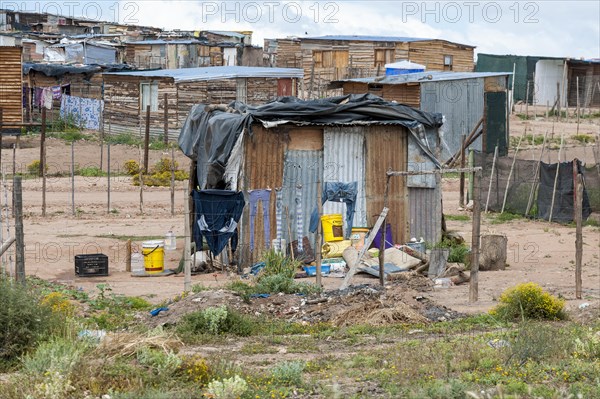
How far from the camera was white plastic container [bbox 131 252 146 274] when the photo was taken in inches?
669

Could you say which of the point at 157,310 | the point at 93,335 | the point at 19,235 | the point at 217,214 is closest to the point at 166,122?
the point at 217,214

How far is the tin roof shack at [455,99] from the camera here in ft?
109

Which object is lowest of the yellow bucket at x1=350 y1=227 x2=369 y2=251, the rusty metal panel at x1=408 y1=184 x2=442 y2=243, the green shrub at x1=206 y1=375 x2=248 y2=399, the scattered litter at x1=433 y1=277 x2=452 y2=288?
the scattered litter at x1=433 y1=277 x2=452 y2=288

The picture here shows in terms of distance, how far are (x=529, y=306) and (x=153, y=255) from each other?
6798mm

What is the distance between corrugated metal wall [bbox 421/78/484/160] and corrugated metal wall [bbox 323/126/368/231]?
14911 mm

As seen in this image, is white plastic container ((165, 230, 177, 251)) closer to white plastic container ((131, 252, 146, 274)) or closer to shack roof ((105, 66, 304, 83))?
white plastic container ((131, 252, 146, 274))

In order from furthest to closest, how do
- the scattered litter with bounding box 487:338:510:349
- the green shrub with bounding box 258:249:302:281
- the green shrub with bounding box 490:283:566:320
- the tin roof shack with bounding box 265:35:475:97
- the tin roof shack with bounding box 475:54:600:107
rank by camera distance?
the tin roof shack with bounding box 475:54:600:107, the tin roof shack with bounding box 265:35:475:97, the green shrub with bounding box 258:249:302:281, the green shrub with bounding box 490:283:566:320, the scattered litter with bounding box 487:338:510:349

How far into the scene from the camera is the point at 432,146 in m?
19.1

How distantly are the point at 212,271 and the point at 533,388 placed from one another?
9.64 metres

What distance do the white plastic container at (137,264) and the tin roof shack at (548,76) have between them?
1399 inches

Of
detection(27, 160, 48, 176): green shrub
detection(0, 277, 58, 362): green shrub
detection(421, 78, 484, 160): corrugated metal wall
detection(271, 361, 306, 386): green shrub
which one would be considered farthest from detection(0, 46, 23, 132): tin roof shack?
detection(271, 361, 306, 386): green shrub

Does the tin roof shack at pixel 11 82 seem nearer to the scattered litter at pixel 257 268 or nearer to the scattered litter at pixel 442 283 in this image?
the scattered litter at pixel 257 268

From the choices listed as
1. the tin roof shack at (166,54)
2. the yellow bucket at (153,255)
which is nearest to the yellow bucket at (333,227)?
the yellow bucket at (153,255)

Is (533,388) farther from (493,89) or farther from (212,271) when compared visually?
(493,89)
